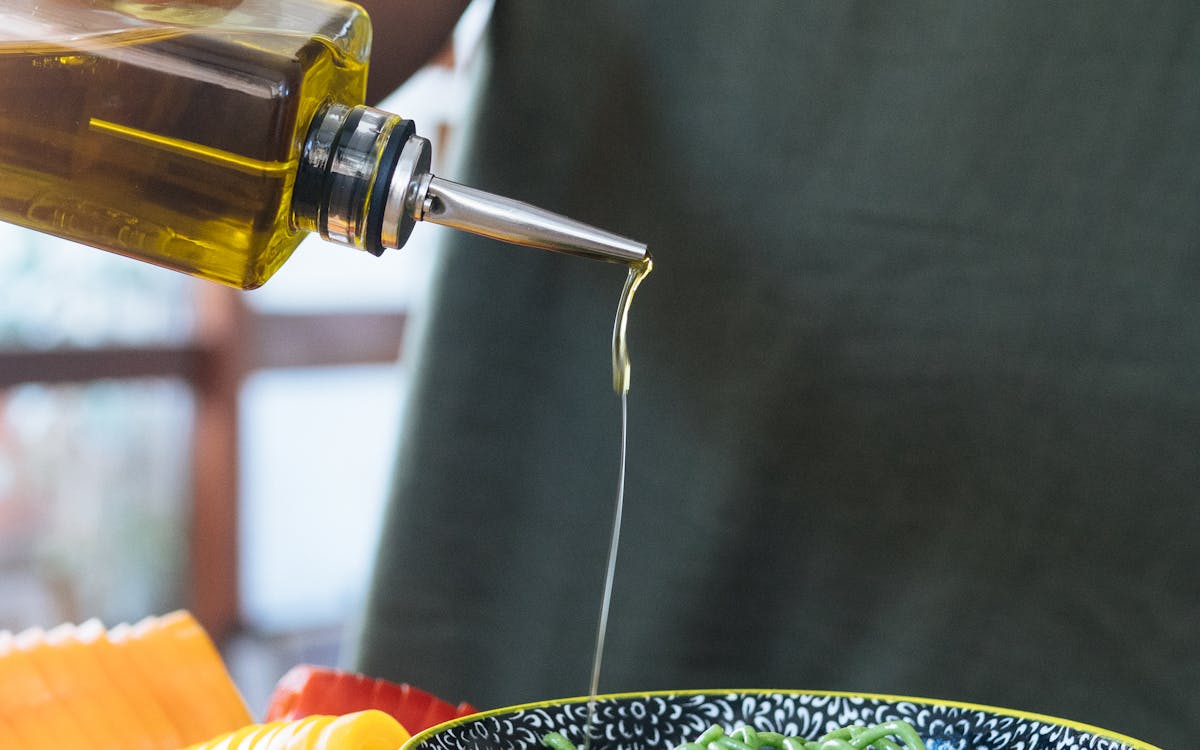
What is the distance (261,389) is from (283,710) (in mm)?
2179

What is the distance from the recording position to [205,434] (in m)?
2.49

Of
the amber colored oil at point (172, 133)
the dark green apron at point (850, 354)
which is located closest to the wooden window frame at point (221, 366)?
the dark green apron at point (850, 354)

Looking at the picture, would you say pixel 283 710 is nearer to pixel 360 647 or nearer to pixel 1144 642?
pixel 360 647

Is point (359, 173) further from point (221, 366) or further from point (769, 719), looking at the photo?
point (221, 366)

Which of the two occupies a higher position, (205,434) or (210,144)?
(210,144)

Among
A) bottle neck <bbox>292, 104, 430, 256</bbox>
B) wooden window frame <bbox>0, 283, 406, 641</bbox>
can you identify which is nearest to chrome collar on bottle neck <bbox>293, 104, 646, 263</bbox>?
bottle neck <bbox>292, 104, 430, 256</bbox>

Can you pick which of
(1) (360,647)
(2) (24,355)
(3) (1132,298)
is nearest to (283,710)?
(1) (360,647)

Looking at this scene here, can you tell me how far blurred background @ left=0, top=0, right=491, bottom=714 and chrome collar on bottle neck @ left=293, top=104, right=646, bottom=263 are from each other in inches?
65.7

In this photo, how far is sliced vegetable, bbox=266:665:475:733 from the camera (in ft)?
1.50

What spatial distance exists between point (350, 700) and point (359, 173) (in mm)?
214

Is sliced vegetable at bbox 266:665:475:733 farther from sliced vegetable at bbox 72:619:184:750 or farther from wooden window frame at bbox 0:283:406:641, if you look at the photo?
wooden window frame at bbox 0:283:406:641

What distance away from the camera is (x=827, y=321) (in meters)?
0.56

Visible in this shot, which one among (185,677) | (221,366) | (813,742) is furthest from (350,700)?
(221,366)

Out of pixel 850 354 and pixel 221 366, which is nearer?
pixel 850 354
